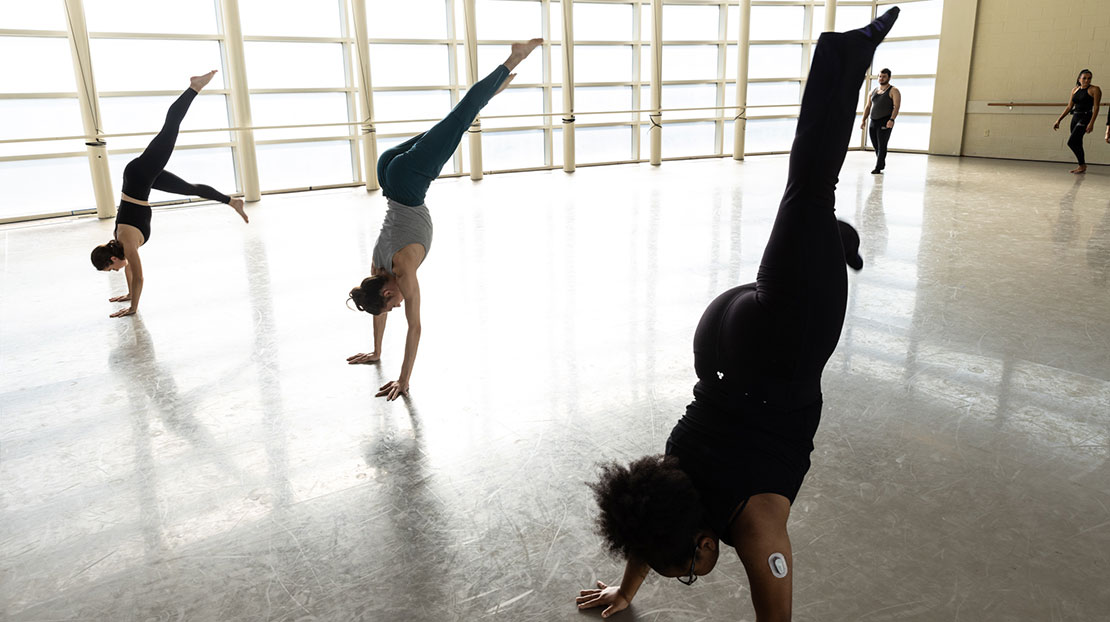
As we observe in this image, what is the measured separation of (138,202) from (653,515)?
4966 mm

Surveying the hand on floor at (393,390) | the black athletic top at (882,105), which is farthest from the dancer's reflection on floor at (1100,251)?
the hand on floor at (393,390)

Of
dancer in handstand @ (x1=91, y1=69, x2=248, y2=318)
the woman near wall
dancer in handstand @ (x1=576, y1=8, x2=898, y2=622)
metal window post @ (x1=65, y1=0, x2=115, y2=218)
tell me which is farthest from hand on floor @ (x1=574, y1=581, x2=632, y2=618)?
the woman near wall

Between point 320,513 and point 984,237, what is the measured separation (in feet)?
21.3

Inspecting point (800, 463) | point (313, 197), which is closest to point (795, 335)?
point (800, 463)

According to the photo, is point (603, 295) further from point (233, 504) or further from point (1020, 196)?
point (1020, 196)

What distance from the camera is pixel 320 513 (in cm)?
259

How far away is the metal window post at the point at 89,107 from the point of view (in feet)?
28.2

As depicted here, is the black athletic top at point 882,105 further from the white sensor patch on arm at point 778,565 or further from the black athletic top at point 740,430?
the white sensor patch on arm at point 778,565

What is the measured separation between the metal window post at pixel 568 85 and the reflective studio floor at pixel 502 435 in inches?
260

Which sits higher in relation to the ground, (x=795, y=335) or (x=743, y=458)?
(x=795, y=335)

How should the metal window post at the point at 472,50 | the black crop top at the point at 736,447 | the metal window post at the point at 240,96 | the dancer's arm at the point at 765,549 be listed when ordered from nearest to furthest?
the dancer's arm at the point at 765,549
the black crop top at the point at 736,447
the metal window post at the point at 240,96
the metal window post at the point at 472,50

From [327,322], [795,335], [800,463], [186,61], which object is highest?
[186,61]

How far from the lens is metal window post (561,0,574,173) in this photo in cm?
1233

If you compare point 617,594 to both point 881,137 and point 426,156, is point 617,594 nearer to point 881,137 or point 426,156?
point 426,156
